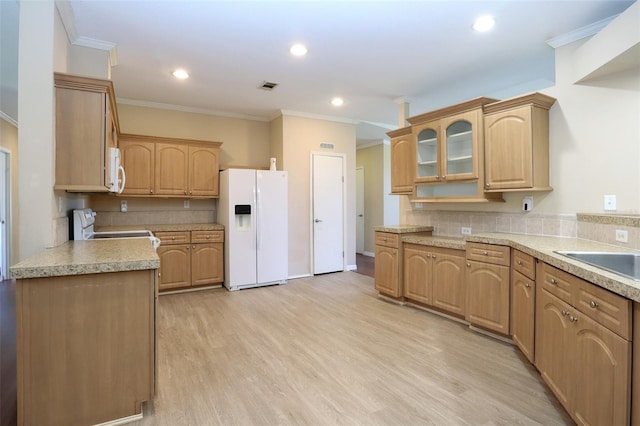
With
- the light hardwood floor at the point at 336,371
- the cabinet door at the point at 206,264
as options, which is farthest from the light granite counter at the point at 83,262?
the cabinet door at the point at 206,264

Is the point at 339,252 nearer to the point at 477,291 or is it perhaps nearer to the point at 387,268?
the point at 387,268

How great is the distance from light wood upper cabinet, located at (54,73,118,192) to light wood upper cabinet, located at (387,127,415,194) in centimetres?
317

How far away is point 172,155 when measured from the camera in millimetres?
4707

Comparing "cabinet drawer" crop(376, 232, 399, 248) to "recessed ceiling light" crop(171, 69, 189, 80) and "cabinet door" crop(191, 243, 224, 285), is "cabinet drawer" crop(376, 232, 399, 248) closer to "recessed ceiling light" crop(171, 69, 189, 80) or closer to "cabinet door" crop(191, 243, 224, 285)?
"cabinet door" crop(191, 243, 224, 285)

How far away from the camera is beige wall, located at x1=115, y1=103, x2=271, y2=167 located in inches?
189

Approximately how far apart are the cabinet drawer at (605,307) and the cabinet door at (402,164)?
8.45 feet

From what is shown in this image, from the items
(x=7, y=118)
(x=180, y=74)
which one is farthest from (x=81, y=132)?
(x=7, y=118)

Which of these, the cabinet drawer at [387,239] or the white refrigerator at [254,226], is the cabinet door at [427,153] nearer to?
the cabinet drawer at [387,239]

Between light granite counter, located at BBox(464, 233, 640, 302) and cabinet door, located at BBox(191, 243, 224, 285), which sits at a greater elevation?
light granite counter, located at BBox(464, 233, 640, 302)

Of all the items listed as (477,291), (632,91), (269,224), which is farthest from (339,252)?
(632,91)

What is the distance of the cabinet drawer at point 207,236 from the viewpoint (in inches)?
182

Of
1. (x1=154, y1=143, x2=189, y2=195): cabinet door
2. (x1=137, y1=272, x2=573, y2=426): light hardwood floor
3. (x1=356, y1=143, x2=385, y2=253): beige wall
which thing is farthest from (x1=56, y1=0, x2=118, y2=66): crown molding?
(x1=356, y1=143, x2=385, y2=253): beige wall

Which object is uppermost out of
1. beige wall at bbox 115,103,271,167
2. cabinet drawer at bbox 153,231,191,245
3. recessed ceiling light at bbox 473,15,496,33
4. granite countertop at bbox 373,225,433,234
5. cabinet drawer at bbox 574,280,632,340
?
recessed ceiling light at bbox 473,15,496,33

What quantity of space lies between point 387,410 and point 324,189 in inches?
157
